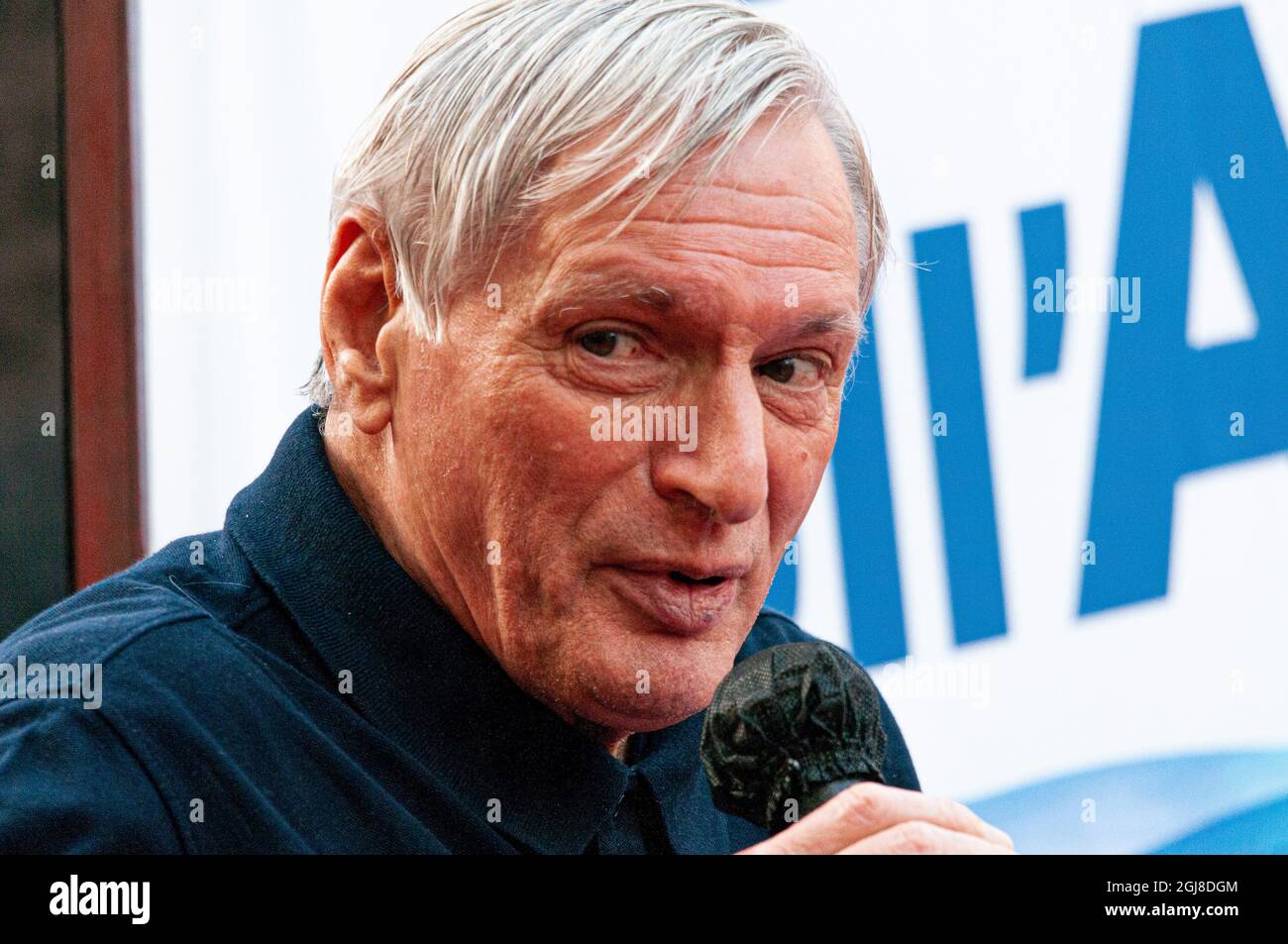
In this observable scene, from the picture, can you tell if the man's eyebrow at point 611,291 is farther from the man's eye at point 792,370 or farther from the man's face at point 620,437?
the man's eye at point 792,370

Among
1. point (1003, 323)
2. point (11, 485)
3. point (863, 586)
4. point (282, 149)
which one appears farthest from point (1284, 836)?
point (11, 485)

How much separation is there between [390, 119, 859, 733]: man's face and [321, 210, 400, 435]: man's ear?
0.05 m

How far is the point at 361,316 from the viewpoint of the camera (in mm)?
1343

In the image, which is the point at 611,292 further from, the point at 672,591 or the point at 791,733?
the point at 791,733

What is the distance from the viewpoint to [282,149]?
2557mm

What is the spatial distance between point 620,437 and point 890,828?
1.48 ft

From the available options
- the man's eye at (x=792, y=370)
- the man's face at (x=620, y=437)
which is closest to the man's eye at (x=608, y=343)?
the man's face at (x=620, y=437)

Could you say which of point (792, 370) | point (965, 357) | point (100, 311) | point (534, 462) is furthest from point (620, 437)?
point (100, 311)

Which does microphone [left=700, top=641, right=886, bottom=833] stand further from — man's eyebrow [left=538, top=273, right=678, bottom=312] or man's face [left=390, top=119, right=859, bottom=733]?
man's eyebrow [left=538, top=273, right=678, bottom=312]

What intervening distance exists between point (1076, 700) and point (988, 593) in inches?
9.9

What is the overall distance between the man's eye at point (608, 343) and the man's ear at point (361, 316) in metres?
0.19

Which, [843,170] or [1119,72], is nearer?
[843,170]

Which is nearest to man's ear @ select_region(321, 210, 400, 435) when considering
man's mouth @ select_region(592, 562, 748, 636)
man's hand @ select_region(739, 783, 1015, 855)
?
man's mouth @ select_region(592, 562, 748, 636)
